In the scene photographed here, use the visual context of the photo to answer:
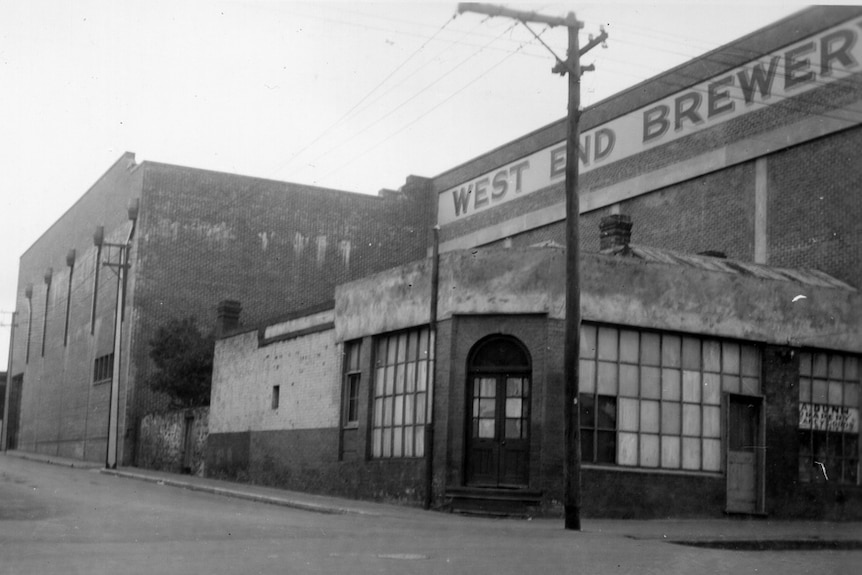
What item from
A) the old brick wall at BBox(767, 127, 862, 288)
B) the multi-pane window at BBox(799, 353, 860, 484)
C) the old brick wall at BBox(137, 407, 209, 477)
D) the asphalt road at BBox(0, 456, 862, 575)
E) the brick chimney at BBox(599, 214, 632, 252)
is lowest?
the asphalt road at BBox(0, 456, 862, 575)

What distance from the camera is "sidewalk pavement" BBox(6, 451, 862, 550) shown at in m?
15.9

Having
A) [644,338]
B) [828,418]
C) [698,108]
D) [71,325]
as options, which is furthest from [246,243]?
[828,418]

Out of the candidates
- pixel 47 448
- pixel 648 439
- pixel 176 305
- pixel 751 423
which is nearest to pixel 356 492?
pixel 648 439

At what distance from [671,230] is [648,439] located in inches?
412

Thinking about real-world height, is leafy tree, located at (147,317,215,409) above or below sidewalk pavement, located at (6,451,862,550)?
above

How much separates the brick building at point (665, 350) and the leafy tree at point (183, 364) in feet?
25.8

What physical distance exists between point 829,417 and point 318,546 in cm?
1414

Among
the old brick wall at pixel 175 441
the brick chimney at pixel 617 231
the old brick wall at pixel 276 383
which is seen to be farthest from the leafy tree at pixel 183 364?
the brick chimney at pixel 617 231

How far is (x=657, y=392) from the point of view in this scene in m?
21.2

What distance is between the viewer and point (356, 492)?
78.7 ft

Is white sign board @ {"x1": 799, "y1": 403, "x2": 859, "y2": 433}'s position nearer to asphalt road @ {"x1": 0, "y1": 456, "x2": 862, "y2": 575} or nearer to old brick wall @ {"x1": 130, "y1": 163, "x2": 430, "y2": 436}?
asphalt road @ {"x1": 0, "y1": 456, "x2": 862, "y2": 575}

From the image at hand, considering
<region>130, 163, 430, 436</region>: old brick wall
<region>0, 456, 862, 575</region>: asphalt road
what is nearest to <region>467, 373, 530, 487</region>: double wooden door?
<region>0, 456, 862, 575</region>: asphalt road

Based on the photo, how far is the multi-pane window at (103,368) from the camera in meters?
43.6

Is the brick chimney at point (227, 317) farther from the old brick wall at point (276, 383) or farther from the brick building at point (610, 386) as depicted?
the brick building at point (610, 386)
